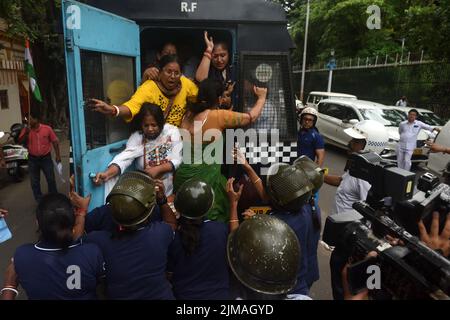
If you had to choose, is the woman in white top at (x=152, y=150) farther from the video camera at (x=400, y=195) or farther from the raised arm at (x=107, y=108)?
the video camera at (x=400, y=195)

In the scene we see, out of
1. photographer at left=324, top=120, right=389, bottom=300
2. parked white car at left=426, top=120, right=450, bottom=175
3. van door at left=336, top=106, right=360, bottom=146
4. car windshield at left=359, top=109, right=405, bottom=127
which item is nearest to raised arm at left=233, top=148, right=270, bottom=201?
photographer at left=324, top=120, right=389, bottom=300

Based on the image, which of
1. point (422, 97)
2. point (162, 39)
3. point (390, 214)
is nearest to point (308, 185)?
point (390, 214)

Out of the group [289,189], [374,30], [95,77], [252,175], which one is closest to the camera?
[289,189]

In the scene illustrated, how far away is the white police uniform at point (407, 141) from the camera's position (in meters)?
7.38

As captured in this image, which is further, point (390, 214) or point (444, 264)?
point (390, 214)

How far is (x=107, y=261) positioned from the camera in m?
1.94

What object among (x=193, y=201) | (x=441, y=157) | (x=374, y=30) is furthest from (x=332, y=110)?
(x=193, y=201)

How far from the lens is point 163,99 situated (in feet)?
10.7

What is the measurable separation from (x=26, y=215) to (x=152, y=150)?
145 inches

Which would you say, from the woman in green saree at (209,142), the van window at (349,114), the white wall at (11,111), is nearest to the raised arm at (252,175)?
the woman in green saree at (209,142)

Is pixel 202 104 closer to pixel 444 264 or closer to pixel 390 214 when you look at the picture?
pixel 390 214

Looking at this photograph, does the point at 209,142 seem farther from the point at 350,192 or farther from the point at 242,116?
the point at 350,192

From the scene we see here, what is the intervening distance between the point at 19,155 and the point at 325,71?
1899cm

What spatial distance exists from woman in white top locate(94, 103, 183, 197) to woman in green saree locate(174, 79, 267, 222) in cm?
12
